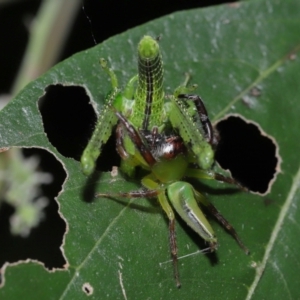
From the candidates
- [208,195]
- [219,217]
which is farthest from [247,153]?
[219,217]

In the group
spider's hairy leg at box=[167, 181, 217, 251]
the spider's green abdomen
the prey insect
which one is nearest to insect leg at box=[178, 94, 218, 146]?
the prey insect

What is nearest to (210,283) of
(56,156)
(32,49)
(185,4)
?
(56,156)

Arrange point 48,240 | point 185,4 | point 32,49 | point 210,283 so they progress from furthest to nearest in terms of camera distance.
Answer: point 185,4 → point 32,49 → point 48,240 → point 210,283

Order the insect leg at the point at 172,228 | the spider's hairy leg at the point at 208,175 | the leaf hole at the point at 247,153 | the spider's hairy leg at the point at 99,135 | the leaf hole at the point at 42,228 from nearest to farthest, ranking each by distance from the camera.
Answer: the spider's hairy leg at the point at 99,135
the insect leg at the point at 172,228
the leaf hole at the point at 42,228
the spider's hairy leg at the point at 208,175
the leaf hole at the point at 247,153

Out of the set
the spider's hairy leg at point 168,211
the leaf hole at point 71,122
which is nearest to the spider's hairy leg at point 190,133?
the spider's hairy leg at point 168,211

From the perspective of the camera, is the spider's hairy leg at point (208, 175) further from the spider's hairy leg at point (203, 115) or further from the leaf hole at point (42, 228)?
the leaf hole at point (42, 228)

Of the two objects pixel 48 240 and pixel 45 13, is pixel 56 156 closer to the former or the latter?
pixel 48 240

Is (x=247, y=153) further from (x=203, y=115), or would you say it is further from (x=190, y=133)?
(x=190, y=133)
